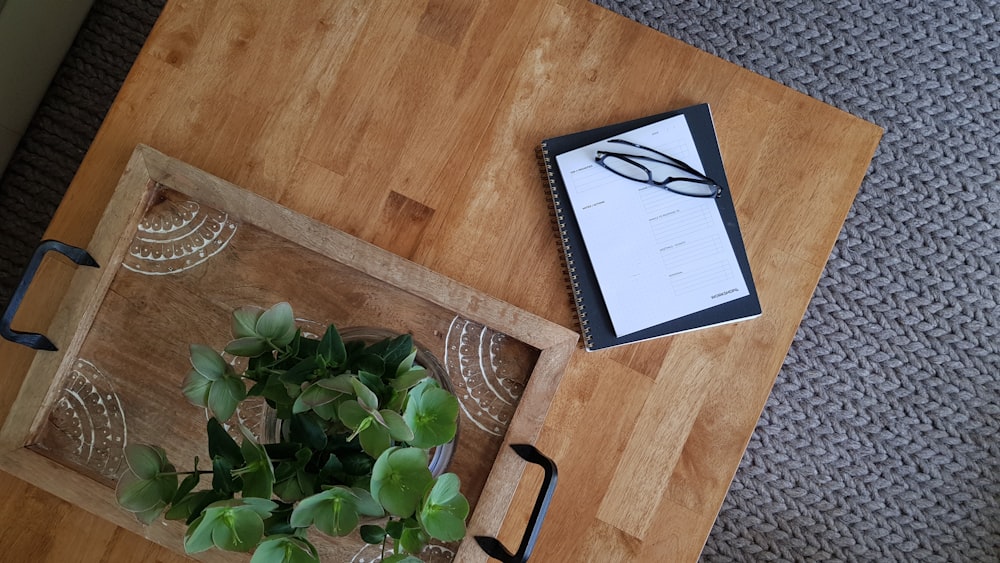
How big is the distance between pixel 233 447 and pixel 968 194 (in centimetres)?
131

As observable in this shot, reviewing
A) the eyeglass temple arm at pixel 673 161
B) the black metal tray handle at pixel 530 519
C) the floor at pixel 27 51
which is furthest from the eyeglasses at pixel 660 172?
the floor at pixel 27 51

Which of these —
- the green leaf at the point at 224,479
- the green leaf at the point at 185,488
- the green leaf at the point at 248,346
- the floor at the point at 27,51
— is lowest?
the green leaf at the point at 185,488

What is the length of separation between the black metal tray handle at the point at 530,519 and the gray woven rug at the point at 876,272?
66 cm

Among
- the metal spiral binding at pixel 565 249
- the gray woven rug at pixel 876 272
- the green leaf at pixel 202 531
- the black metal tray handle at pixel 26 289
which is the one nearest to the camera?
the green leaf at pixel 202 531

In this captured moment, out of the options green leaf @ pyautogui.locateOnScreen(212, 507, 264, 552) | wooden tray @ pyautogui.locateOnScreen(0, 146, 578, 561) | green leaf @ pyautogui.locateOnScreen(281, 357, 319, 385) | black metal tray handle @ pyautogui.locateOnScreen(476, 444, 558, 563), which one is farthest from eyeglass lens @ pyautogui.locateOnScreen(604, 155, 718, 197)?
green leaf @ pyautogui.locateOnScreen(212, 507, 264, 552)

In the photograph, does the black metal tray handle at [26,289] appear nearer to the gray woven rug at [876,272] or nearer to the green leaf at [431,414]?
the green leaf at [431,414]

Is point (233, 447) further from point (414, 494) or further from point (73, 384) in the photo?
point (73, 384)

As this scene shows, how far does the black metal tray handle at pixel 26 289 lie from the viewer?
0.67m

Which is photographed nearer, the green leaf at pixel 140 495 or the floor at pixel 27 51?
the green leaf at pixel 140 495

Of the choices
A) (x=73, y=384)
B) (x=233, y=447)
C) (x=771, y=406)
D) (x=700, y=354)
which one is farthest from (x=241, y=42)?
(x=771, y=406)

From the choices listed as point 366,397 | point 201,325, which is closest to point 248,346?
point 366,397

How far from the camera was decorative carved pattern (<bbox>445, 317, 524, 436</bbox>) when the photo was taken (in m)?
0.73

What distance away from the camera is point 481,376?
0.74 meters

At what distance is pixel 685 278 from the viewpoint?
0.78 meters
